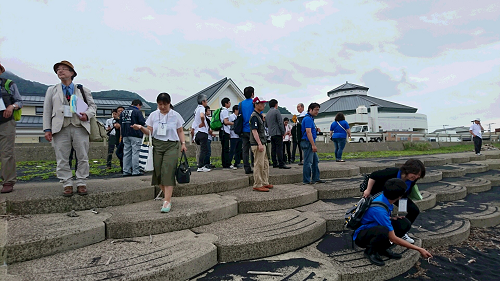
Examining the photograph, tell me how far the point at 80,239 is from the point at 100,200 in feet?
3.24

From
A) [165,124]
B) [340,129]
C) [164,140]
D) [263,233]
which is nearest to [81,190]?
[164,140]

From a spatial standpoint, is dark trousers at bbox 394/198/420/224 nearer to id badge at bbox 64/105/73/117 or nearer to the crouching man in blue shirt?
the crouching man in blue shirt

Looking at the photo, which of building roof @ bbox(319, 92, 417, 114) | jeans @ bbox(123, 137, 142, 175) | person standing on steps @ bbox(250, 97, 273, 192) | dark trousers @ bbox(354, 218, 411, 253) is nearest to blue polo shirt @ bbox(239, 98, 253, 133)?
person standing on steps @ bbox(250, 97, 273, 192)

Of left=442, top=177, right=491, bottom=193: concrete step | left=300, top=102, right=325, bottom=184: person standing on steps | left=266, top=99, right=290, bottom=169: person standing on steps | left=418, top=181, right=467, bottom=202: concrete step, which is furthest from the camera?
left=442, top=177, right=491, bottom=193: concrete step

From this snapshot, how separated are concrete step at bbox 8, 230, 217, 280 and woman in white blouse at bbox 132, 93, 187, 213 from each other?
975mm

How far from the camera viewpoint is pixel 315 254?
3.33 meters

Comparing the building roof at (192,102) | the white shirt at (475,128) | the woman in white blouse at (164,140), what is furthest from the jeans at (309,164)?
the building roof at (192,102)

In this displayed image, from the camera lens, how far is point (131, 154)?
21.2 feet

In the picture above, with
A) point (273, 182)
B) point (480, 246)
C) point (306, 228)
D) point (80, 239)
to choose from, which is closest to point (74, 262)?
point (80, 239)

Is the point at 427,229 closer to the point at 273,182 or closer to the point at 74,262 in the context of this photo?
the point at 273,182

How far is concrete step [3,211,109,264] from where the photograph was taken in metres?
2.67

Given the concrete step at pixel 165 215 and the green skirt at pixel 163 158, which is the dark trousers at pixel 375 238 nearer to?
the concrete step at pixel 165 215

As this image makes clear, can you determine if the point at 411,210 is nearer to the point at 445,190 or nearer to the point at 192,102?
the point at 445,190

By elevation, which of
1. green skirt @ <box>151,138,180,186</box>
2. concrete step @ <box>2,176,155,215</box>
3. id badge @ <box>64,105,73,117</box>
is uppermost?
id badge @ <box>64,105,73,117</box>
